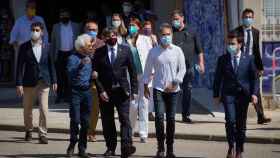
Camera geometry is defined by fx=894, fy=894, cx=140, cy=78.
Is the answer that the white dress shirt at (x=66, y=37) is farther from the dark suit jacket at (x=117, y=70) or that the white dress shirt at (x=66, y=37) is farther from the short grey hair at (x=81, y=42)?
the dark suit jacket at (x=117, y=70)

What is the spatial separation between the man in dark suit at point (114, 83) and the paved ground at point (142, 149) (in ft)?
2.13

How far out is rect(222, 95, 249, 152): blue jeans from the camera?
40.5ft

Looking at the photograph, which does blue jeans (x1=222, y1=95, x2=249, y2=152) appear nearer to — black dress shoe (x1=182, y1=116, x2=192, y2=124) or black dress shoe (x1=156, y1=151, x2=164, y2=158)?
black dress shoe (x1=156, y1=151, x2=164, y2=158)

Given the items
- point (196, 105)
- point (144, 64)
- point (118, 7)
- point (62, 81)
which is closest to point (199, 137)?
point (144, 64)

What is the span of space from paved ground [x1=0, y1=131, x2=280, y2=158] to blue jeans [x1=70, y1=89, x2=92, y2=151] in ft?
1.19

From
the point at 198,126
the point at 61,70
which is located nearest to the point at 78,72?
the point at 198,126

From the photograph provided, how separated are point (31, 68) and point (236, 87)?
136 inches

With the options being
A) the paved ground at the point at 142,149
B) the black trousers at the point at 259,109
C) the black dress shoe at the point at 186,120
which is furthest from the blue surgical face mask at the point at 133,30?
the black trousers at the point at 259,109

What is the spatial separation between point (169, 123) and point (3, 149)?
270 cm

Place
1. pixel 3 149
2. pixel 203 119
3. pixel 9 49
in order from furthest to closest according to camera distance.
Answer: pixel 9 49 < pixel 203 119 < pixel 3 149

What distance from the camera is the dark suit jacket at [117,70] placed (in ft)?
41.1

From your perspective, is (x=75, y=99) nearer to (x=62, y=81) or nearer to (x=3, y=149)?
(x=3, y=149)

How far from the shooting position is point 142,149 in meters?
13.6

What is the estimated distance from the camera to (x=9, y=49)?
21.8 meters
